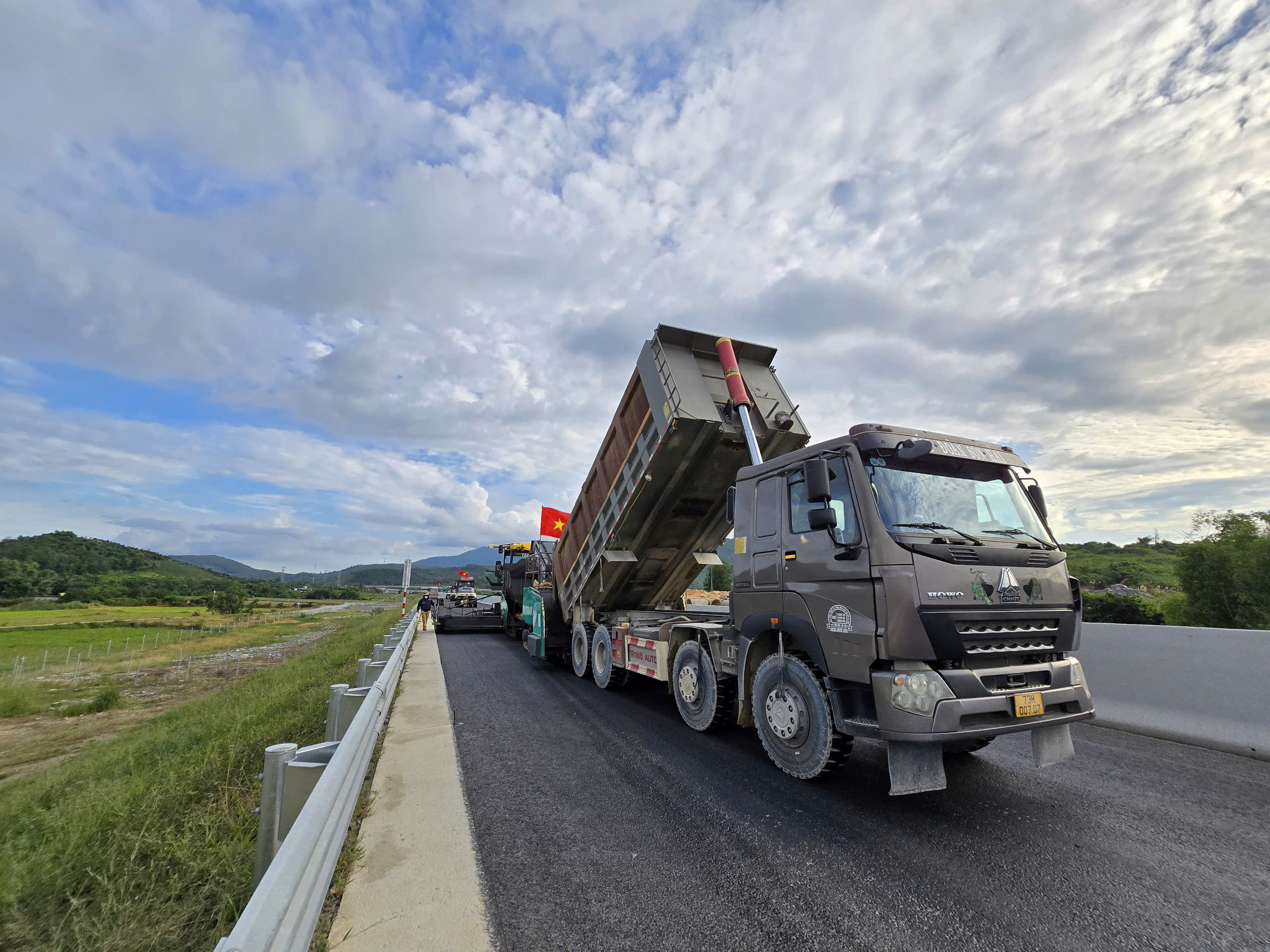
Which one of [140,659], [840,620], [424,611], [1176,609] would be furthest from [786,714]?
[140,659]

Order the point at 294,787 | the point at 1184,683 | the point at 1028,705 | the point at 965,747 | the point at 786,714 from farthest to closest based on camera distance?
1. the point at 1184,683
2. the point at 965,747
3. the point at 786,714
4. the point at 1028,705
5. the point at 294,787

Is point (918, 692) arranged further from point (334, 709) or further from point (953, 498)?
point (334, 709)

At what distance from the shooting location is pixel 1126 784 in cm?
441

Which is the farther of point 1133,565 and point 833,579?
point 1133,565

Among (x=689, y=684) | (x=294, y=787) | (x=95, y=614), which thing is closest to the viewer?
(x=294, y=787)

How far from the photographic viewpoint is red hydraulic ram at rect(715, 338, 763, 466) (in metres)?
5.90

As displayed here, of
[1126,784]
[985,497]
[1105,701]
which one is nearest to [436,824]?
[985,497]

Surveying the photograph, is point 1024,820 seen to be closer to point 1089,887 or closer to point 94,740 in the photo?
point 1089,887

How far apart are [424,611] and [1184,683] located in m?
21.5

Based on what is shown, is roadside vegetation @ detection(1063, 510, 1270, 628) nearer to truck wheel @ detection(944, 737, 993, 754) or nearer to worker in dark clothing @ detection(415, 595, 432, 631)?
truck wheel @ detection(944, 737, 993, 754)

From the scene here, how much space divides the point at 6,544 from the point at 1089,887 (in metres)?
181

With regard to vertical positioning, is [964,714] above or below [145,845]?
above

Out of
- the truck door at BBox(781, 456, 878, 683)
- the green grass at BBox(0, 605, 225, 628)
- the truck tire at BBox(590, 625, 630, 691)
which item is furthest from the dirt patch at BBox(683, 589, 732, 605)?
the green grass at BBox(0, 605, 225, 628)

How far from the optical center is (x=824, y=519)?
409cm
